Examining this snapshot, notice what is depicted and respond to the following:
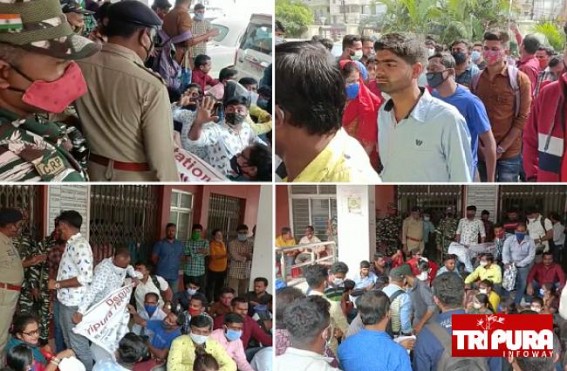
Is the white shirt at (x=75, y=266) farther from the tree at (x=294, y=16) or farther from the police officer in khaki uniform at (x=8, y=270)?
the tree at (x=294, y=16)

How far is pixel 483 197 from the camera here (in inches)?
163

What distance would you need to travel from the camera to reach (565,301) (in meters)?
4.20

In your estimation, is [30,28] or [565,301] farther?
[565,301]

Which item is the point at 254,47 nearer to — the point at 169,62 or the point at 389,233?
the point at 169,62

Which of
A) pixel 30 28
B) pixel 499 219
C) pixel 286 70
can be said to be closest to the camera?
pixel 30 28

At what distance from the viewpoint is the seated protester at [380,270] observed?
418cm

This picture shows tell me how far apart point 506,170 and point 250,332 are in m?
1.35

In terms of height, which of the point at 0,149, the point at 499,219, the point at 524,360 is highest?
the point at 0,149

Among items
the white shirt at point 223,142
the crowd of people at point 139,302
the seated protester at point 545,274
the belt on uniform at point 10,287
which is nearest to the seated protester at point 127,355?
the crowd of people at point 139,302

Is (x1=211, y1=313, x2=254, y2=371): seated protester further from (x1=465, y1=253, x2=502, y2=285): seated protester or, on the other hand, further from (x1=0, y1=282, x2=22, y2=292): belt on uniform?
(x1=465, y1=253, x2=502, y2=285): seated protester

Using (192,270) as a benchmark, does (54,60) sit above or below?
above

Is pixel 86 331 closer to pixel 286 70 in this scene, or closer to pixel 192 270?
pixel 192 270

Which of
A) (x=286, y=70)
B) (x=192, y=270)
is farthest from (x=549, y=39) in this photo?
(x=192, y=270)

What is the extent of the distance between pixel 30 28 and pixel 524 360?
2615mm
